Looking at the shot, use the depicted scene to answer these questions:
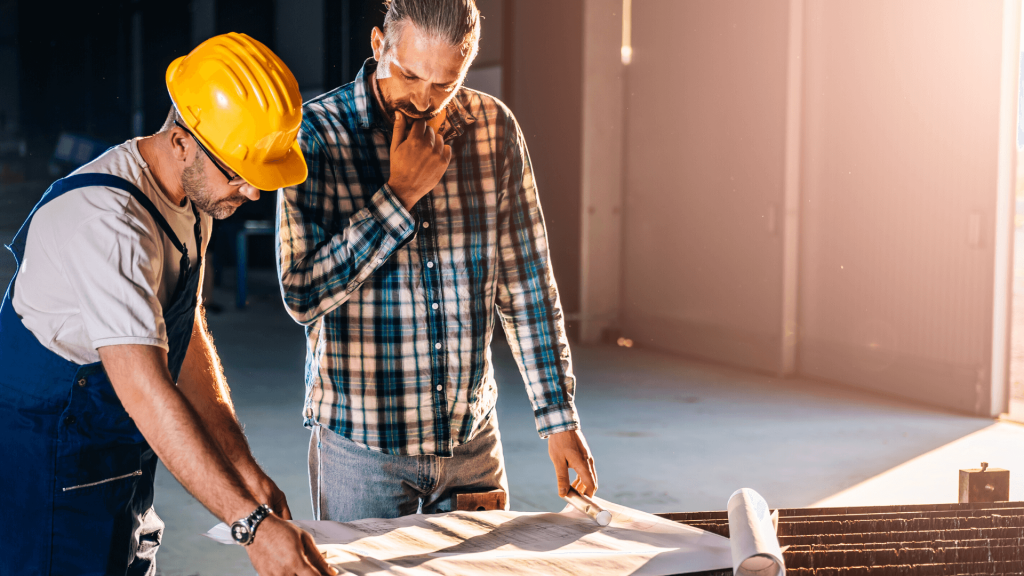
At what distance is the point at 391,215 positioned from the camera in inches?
55.3

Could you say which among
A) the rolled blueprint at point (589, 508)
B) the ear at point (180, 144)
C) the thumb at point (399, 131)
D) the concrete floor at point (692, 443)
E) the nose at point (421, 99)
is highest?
the nose at point (421, 99)

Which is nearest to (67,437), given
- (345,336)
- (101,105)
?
(345,336)

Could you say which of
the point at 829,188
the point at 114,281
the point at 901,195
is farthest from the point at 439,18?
the point at 829,188

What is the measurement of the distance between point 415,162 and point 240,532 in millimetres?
622

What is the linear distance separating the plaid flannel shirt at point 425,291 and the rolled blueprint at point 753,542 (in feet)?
1.54

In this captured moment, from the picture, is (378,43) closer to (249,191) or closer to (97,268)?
(249,191)

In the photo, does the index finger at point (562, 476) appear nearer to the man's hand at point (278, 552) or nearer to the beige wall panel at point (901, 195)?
the man's hand at point (278, 552)

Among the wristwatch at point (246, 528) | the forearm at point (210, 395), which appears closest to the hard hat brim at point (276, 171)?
the forearm at point (210, 395)

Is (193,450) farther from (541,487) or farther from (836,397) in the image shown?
(836,397)

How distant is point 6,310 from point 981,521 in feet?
4.69

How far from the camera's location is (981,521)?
138 centimetres

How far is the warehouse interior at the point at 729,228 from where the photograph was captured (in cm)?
462

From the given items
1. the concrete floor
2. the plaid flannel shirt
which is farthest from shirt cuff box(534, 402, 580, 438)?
the concrete floor

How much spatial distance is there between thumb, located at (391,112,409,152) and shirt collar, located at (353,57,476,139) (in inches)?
3.4
